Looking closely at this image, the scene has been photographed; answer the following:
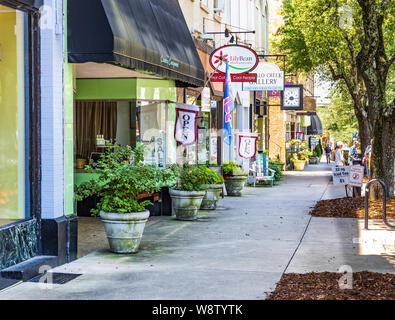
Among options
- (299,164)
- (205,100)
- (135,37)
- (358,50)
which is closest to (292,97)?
(358,50)

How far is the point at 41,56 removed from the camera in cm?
841

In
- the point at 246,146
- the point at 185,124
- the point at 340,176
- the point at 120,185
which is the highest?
the point at 185,124

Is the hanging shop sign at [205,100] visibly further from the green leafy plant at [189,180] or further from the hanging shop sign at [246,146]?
the green leafy plant at [189,180]

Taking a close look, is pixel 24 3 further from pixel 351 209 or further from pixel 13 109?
pixel 351 209

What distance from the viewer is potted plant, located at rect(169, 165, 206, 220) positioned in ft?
41.8

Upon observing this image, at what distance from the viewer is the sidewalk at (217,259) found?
7051 millimetres

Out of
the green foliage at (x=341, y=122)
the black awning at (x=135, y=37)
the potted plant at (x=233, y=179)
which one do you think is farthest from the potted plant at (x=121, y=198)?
the green foliage at (x=341, y=122)

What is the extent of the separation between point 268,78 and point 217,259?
1442cm

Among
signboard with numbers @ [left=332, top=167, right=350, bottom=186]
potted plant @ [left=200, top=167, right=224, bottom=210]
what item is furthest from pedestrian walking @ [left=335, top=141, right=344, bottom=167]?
potted plant @ [left=200, top=167, right=224, bottom=210]

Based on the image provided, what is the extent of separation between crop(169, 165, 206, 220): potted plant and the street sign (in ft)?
14.8

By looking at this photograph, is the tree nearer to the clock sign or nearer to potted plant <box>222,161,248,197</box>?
the clock sign

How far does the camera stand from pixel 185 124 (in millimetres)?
15172

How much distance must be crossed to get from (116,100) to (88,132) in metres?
1.06

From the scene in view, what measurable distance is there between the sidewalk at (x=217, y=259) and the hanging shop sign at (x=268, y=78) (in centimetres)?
897
